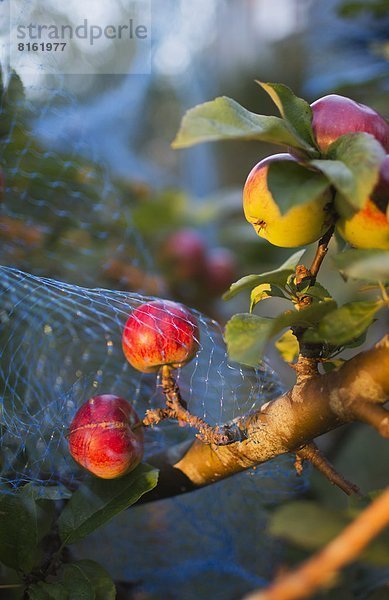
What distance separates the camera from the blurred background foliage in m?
0.75

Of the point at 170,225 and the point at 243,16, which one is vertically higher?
the point at 243,16

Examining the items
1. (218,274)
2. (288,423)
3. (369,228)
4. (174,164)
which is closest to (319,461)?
(288,423)

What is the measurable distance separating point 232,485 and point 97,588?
0.18 meters

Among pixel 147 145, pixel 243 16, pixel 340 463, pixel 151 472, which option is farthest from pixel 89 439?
pixel 243 16

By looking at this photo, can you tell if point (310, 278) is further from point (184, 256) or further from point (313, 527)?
point (184, 256)

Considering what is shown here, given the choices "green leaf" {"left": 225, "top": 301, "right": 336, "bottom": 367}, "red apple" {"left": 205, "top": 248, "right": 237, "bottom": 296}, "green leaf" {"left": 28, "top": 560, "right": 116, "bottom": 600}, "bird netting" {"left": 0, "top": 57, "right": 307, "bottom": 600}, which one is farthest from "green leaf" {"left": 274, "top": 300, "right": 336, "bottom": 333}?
"red apple" {"left": 205, "top": 248, "right": 237, "bottom": 296}

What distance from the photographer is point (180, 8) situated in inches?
53.7

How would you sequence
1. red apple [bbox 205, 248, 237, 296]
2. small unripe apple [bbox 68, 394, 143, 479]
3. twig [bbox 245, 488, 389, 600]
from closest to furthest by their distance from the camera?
1. twig [bbox 245, 488, 389, 600]
2. small unripe apple [bbox 68, 394, 143, 479]
3. red apple [bbox 205, 248, 237, 296]

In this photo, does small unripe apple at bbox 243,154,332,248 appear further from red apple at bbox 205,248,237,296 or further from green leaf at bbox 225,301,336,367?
red apple at bbox 205,248,237,296

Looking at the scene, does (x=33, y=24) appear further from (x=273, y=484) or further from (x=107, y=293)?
(x=273, y=484)

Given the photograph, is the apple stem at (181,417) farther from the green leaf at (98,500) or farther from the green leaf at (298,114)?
the green leaf at (298,114)

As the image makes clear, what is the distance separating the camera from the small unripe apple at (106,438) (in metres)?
0.41

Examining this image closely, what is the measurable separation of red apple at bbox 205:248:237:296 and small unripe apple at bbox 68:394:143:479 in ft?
2.20

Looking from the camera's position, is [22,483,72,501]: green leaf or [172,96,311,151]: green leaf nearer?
[172,96,311,151]: green leaf
